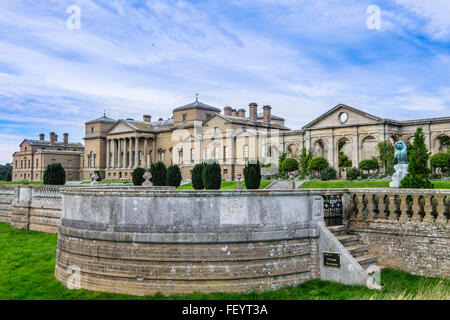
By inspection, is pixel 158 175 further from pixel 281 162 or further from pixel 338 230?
pixel 338 230

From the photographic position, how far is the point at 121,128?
80.3 metres

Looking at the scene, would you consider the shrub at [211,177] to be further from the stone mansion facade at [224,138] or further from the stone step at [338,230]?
the stone step at [338,230]

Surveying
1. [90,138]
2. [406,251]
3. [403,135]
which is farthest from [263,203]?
[90,138]

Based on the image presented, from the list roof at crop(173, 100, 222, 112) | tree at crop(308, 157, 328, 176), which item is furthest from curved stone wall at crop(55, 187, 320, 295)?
roof at crop(173, 100, 222, 112)

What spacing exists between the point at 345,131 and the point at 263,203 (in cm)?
4470


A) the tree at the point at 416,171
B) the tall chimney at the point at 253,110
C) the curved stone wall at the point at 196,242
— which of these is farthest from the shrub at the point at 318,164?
the curved stone wall at the point at 196,242

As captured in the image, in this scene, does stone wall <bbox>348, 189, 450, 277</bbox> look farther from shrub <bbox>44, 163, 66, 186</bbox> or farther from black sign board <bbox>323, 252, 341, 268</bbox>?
shrub <bbox>44, 163, 66, 186</bbox>

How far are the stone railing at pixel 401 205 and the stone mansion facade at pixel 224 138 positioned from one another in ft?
127

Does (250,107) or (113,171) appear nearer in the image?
(250,107)

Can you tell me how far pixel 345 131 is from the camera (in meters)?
52.0

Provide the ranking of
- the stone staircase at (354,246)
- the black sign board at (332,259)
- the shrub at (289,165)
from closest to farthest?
the black sign board at (332,259) < the stone staircase at (354,246) < the shrub at (289,165)

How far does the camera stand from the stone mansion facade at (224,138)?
49969 mm
